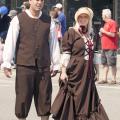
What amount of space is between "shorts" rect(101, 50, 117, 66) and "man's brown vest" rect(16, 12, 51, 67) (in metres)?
6.23

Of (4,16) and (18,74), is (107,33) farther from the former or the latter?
(18,74)

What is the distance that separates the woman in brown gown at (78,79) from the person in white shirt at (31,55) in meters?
0.34

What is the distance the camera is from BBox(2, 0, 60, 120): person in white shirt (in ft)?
24.5

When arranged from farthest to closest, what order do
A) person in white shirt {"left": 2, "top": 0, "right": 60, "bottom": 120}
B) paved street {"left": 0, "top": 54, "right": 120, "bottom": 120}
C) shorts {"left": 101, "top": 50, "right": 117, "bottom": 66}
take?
shorts {"left": 101, "top": 50, "right": 117, "bottom": 66} → paved street {"left": 0, "top": 54, "right": 120, "bottom": 120} → person in white shirt {"left": 2, "top": 0, "right": 60, "bottom": 120}

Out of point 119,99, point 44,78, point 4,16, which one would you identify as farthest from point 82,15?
point 4,16

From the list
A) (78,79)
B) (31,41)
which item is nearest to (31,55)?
(31,41)

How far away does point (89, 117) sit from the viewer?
25.9 feet

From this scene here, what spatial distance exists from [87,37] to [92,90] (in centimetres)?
71

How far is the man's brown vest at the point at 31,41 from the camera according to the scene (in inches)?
294

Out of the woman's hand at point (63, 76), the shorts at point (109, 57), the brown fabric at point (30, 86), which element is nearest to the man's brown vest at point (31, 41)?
the brown fabric at point (30, 86)

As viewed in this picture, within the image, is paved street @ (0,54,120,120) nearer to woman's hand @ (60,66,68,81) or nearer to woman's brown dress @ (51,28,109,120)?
woman's brown dress @ (51,28,109,120)

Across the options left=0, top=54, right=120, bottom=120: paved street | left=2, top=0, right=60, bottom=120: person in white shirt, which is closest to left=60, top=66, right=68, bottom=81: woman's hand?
left=2, top=0, right=60, bottom=120: person in white shirt

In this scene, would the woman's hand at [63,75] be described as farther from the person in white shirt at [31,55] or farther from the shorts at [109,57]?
the shorts at [109,57]

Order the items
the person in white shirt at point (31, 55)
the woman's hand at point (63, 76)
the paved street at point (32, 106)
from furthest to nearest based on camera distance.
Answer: the paved street at point (32, 106)
the woman's hand at point (63, 76)
the person in white shirt at point (31, 55)
